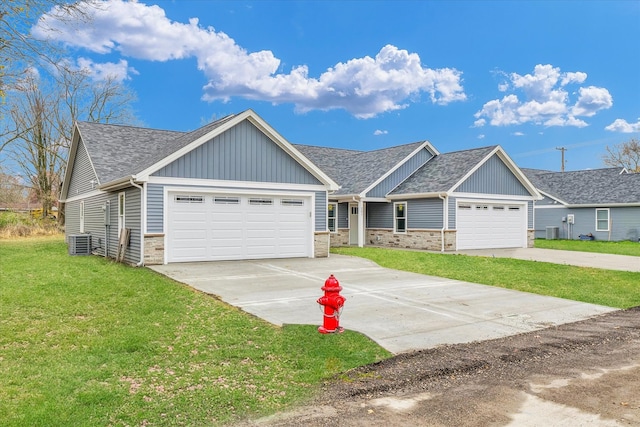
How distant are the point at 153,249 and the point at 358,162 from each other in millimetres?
15533

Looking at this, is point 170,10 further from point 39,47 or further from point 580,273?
point 580,273

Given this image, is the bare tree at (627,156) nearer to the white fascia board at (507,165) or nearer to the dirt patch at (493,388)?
the white fascia board at (507,165)

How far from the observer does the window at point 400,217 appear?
23.0 meters

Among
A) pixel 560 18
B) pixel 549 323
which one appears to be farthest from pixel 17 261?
pixel 560 18

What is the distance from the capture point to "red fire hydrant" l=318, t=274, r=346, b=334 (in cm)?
637

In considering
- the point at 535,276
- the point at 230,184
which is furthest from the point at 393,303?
the point at 230,184

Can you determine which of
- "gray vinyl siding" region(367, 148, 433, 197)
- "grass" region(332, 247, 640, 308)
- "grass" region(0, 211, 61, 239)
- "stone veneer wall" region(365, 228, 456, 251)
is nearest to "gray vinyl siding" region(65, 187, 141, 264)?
"grass" region(0, 211, 61, 239)

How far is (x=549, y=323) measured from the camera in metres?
7.71

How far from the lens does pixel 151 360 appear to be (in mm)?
5340

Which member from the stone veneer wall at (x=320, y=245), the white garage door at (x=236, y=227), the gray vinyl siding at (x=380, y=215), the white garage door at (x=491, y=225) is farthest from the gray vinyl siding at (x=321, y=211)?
the white garage door at (x=491, y=225)

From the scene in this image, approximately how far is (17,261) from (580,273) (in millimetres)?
17260

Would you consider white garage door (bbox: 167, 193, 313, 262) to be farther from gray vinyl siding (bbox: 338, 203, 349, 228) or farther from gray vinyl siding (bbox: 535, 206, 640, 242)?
gray vinyl siding (bbox: 535, 206, 640, 242)

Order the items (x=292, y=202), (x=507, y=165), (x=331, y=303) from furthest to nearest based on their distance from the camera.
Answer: (x=507, y=165)
(x=292, y=202)
(x=331, y=303)

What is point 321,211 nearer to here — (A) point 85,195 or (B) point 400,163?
(B) point 400,163
